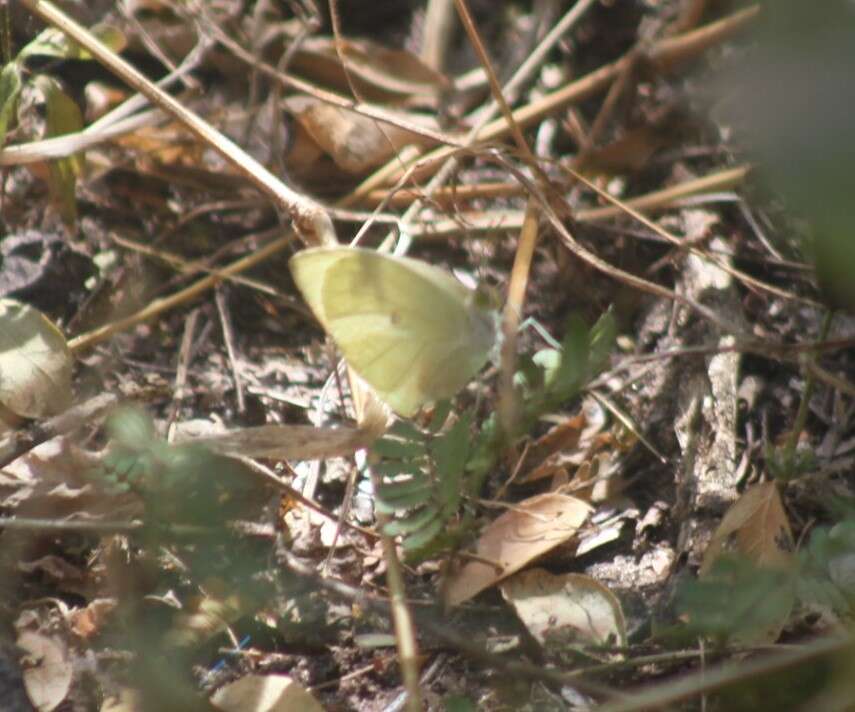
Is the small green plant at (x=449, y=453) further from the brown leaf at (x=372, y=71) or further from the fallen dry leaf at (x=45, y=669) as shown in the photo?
the brown leaf at (x=372, y=71)

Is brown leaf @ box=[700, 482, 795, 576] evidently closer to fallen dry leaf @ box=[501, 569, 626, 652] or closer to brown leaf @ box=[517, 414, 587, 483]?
fallen dry leaf @ box=[501, 569, 626, 652]

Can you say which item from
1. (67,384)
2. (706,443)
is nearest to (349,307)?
(67,384)

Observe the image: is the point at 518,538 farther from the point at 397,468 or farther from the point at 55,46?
the point at 55,46

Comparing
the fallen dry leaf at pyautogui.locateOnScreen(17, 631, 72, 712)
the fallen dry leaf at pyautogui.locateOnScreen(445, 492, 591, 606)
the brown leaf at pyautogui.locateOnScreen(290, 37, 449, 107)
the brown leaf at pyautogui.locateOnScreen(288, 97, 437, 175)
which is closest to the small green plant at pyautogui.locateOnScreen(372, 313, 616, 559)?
the fallen dry leaf at pyautogui.locateOnScreen(445, 492, 591, 606)

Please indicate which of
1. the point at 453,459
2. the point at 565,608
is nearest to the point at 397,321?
the point at 453,459

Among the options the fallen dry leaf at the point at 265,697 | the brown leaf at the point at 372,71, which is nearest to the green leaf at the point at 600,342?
the fallen dry leaf at the point at 265,697
